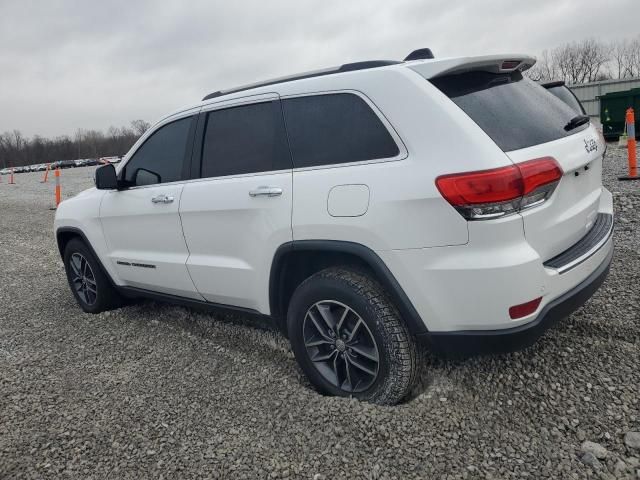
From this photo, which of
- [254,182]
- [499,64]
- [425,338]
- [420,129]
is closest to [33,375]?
[254,182]

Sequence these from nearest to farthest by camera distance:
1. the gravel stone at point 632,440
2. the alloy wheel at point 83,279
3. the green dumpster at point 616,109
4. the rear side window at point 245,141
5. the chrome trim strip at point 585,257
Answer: the gravel stone at point 632,440 < the chrome trim strip at point 585,257 < the rear side window at point 245,141 < the alloy wheel at point 83,279 < the green dumpster at point 616,109

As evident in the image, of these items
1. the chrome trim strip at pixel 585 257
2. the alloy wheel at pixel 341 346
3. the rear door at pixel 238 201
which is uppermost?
the rear door at pixel 238 201

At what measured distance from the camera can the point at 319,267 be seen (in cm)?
303

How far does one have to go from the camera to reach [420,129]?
2.49m

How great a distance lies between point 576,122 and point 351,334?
5.53 feet

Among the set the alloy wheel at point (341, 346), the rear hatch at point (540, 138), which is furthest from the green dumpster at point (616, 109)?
the alloy wheel at point (341, 346)

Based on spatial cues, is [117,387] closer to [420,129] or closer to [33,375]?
[33,375]

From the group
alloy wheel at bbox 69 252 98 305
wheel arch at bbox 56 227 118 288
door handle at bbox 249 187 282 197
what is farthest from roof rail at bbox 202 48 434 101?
alloy wheel at bbox 69 252 98 305

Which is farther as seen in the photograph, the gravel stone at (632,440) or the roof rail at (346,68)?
the roof rail at (346,68)

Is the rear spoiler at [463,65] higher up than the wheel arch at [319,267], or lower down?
higher up

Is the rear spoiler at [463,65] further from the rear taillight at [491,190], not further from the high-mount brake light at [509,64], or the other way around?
the rear taillight at [491,190]

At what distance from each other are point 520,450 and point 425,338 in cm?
63

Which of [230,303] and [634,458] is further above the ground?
[230,303]

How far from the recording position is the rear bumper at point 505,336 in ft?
7.79
